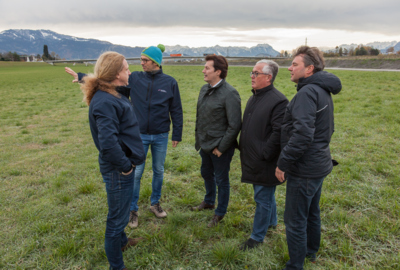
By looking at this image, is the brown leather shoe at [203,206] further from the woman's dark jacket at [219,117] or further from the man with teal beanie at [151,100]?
the woman's dark jacket at [219,117]

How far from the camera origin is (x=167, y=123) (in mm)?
4035

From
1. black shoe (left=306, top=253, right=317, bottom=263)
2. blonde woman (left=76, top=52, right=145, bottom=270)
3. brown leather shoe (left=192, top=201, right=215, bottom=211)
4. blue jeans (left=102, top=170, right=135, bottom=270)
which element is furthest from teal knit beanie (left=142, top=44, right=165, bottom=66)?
black shoe (left=306, top=253, right=317, bottom=263)

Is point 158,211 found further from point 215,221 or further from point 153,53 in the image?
point 153,53

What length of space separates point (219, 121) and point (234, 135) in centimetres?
31

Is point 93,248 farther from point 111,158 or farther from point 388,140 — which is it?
point 388,140

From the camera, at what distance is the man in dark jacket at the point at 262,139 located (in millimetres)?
3062

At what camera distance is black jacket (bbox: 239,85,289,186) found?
3.04 m

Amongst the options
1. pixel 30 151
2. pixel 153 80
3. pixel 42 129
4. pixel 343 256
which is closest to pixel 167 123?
pixel 153 80

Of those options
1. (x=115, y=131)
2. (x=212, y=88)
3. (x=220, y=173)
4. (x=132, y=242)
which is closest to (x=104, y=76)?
(x=115, y=131)

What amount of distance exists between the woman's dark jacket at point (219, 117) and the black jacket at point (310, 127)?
2.98ft

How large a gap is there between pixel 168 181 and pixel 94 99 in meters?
3.13

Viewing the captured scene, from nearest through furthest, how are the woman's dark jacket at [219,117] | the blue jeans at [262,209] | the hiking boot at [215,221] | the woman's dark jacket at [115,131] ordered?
the woman's dark jacket at [115,131], the blue jeans at [262,209], the woman's dark jacket at [219,117], the hiking boot at [215,221]

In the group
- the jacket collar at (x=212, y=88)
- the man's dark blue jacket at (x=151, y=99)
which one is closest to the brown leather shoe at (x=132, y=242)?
the man's dark blue jacket at (x=151, y=99)

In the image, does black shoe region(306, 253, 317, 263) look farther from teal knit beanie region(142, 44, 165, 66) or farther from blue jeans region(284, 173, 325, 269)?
teal knit beanie region(142, 44, 165, 66)
